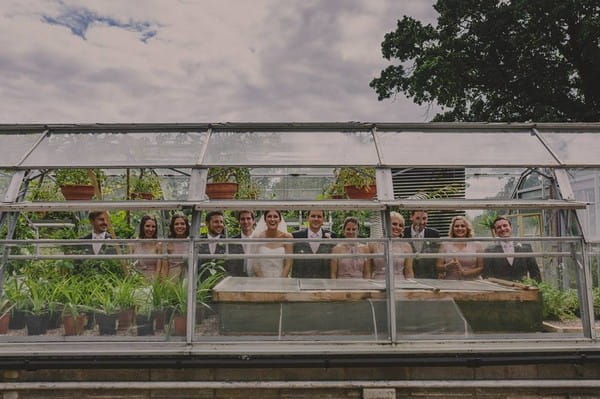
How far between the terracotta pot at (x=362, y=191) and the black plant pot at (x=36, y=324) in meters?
3.61

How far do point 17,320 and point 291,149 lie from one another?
3.33 metres

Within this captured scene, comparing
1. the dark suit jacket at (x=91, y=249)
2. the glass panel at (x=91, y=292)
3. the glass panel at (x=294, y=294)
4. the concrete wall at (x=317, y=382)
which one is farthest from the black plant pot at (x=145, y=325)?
the dark suit jacket at (x=91, y=249)

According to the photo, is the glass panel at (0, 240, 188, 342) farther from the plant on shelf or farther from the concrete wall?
the plant on shelf

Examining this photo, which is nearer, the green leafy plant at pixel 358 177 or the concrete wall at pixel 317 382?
the concrete wall at pixel 317 382

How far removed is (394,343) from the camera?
4.52 m

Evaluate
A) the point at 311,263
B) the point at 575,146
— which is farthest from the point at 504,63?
the point at 311,263

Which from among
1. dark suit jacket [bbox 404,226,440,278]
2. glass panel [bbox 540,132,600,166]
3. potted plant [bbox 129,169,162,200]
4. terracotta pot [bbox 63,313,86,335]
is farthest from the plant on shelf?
glass panel [bbox 540,132,600,166]

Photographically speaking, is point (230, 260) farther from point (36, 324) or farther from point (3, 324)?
point (3, 324)

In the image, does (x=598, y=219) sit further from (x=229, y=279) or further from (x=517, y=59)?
(x=517, y=59)

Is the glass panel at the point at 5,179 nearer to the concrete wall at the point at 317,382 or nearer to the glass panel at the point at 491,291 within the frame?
the concrete wall at the point at 317,382

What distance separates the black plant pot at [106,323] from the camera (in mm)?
4621

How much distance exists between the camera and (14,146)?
221 inches

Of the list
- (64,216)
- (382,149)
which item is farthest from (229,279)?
(64,216)

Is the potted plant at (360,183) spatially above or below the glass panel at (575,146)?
below
